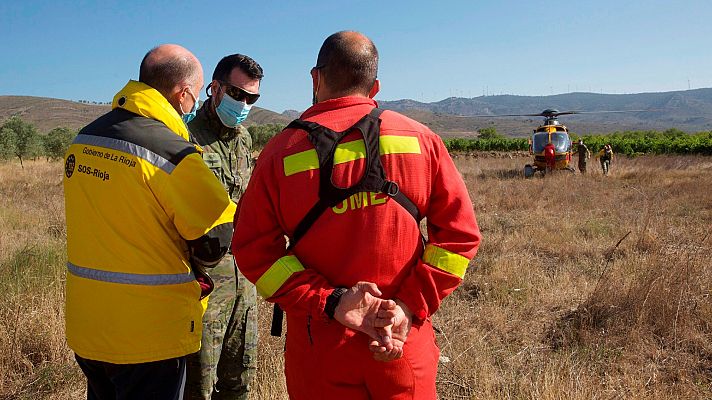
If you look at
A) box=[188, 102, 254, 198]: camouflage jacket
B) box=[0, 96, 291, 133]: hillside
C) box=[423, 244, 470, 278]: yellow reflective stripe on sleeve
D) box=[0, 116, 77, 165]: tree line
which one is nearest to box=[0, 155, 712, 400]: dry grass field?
box=[188, 102, 254, 198]: camouflage jacket

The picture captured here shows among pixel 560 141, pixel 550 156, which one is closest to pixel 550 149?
pixel 550 156

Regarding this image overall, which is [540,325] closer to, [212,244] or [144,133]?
[212,244]

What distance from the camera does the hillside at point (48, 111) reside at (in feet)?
307

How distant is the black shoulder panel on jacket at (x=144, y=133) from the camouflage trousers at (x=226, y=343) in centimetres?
101

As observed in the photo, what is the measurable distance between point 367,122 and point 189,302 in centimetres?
112

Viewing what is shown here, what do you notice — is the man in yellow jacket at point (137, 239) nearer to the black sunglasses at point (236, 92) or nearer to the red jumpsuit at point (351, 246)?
the red jumpsuit at point (351, 246)

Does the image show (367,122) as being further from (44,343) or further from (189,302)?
(44,343)

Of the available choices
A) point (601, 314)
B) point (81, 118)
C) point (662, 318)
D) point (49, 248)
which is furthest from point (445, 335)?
point (81, 118)

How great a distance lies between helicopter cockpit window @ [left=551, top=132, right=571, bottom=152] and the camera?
2192 centimetres

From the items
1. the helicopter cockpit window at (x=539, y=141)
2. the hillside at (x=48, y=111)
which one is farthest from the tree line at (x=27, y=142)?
the hillside at (x=48, y=111)

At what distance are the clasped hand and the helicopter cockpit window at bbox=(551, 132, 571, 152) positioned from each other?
21785 millimetres

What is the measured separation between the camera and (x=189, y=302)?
225cm

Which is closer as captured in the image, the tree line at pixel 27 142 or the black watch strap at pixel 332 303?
the black watch strap at pixel 332 303

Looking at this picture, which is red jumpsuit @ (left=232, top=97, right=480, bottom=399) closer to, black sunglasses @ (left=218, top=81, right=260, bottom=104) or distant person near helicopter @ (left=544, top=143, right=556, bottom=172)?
black sunglasses @ (left=218, top=81, right=260, bottom=104)
